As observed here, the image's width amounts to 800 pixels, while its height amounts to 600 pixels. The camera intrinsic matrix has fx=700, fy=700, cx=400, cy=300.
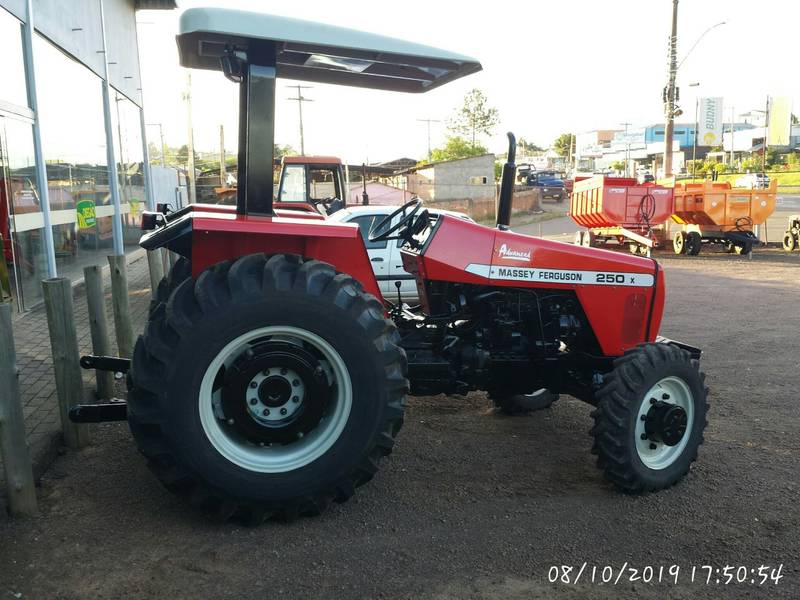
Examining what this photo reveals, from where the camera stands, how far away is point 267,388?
3.29m

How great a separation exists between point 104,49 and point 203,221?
A: 512 inches

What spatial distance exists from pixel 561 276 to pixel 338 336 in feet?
4.74

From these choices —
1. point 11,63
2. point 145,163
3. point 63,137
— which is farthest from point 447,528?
point 145,163

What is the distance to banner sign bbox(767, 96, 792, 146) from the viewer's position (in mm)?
38312

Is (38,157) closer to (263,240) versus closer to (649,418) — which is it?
(263,240)

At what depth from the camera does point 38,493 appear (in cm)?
362

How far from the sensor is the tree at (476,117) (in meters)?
59.4

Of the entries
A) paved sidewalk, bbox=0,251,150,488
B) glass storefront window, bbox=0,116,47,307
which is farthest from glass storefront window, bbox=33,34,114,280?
paved sidewalk, bbox=0,251,150,488

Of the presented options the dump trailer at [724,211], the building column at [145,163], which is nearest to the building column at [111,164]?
the building column at [145,163]

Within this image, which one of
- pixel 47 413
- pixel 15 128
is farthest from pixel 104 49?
pixel 47 413

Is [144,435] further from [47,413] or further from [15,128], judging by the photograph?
[15,128]

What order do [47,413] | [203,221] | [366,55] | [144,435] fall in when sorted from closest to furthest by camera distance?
[144,435] < [203,221] < [366,55] < [47,413]

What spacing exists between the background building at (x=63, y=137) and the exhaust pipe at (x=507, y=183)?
6940 mm

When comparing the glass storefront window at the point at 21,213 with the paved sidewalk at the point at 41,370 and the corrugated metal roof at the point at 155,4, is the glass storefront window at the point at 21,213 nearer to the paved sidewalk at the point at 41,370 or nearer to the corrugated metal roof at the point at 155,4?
the paved sidewalk at the point at 41,370
